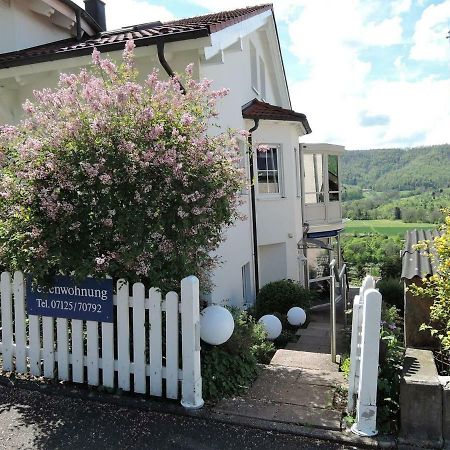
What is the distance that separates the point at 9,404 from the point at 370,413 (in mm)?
3552

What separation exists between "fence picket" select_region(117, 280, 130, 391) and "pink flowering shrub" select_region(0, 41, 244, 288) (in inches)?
9.2

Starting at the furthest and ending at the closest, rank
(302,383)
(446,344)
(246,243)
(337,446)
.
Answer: (246,243), (302,383), (446,344), (337,446)

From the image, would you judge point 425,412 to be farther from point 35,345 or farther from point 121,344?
point 35,345

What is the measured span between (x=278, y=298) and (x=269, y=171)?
3.81m

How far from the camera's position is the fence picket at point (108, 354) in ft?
15.3

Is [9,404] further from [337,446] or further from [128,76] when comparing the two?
[128,76]

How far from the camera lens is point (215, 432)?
3957 millimetres

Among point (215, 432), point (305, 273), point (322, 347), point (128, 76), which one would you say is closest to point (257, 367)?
point (215, 432)

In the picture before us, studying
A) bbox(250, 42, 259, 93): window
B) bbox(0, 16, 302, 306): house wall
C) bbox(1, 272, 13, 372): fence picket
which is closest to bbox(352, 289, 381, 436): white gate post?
bbox(0, 16, 302, 306): house wall

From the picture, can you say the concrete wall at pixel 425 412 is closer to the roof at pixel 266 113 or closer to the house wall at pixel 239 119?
the house wall at pixel 239 119

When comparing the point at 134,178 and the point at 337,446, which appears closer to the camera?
the point at 337,446

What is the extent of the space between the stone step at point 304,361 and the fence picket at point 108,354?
8.23 feet

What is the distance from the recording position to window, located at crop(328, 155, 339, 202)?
1747 cm

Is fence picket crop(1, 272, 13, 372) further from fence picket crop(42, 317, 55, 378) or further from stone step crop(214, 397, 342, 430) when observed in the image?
stone step crop(214, 397, 342, 430)
